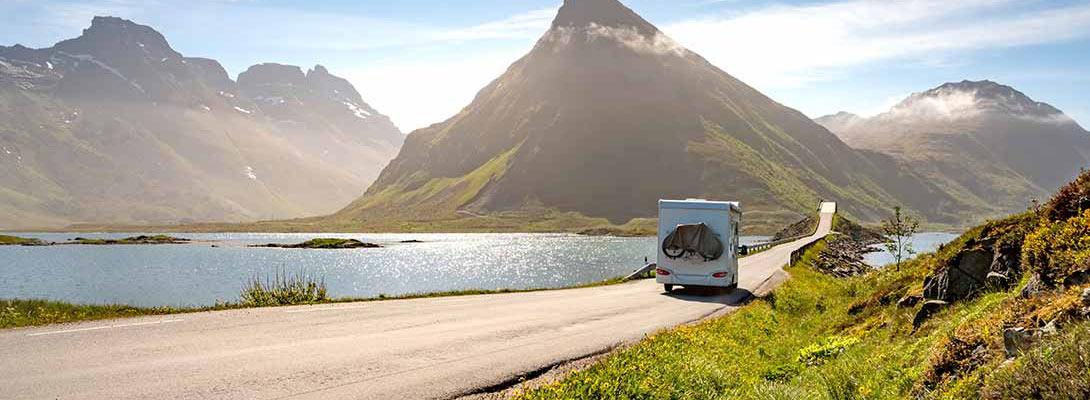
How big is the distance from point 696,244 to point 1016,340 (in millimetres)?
26276

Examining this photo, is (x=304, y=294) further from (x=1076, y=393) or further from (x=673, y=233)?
(x=1076, y=393)

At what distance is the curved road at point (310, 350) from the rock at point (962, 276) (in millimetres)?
7295

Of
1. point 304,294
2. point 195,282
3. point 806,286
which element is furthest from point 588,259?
point 304,294

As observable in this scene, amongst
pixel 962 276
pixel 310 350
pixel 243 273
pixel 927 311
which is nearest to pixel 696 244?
→ pixel 962 276

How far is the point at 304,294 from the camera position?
2830 cm

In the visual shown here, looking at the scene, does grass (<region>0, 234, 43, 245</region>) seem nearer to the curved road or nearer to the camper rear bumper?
the camper rear bumper

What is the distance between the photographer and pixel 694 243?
33.7 metres

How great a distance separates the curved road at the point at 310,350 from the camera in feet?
37.7

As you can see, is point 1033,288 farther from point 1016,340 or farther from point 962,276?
point 962,276

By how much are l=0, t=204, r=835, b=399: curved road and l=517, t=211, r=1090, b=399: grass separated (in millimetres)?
2409

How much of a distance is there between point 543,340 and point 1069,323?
12.5 meters

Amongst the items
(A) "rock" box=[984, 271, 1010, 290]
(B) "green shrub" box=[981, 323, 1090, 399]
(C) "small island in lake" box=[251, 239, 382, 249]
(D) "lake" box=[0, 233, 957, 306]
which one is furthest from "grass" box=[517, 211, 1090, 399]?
(C) "small island in lake" box=[251, 239, 382, 249]

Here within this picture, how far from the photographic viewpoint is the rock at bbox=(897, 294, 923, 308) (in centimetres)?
1550


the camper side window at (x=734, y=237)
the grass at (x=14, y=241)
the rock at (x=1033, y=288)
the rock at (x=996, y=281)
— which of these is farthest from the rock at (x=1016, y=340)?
the grass at (x=14, y=241)
